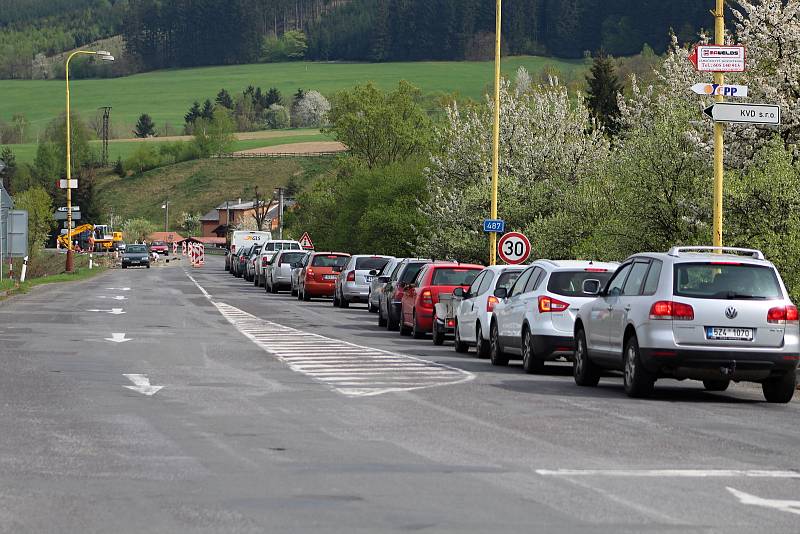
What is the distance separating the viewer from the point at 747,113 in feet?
74.1

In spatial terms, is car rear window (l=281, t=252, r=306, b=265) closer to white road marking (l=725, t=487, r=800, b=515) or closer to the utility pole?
the utility pole

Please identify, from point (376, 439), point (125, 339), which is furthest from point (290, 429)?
point (125, 339)

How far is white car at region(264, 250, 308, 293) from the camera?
55.4 meters

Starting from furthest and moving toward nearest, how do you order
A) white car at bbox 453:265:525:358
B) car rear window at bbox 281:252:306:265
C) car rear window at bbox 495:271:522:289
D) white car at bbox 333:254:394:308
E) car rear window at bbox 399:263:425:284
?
car rear window at bbox 281:252:306:265, white car at bbox 333:254:394:308, car rear window at bbox 399:263:425:284, car rear window at bbox 495:271:522:289, white car at bbox 453:265:525:358

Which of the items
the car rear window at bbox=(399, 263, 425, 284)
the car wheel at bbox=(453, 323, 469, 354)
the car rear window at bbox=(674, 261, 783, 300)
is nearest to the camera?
the car rear window at bbox=(674, 261, 783, 300)

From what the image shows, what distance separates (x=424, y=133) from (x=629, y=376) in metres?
81.3

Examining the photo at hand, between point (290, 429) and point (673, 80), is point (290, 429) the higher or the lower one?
the lower one

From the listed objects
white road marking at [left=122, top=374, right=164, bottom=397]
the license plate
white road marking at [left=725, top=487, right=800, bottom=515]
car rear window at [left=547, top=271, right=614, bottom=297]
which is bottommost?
white road marking at [left=122, top=374, right=164, bottom=397]

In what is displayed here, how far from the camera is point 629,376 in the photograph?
58.4 ft

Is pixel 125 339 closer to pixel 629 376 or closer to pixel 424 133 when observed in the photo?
pixel 629 376

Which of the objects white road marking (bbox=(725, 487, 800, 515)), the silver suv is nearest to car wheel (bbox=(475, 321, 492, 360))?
the silver suv

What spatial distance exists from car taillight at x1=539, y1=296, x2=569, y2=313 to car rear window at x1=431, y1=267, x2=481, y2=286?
8263 millimetres

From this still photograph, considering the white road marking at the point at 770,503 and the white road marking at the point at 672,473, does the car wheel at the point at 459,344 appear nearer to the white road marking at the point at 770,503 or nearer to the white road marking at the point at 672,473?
the white road marking at the point at 672,473

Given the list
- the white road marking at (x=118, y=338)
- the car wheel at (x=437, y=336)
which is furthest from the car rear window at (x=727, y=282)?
the white road marking at (x=118, y=338)
